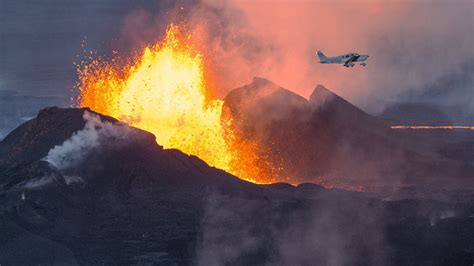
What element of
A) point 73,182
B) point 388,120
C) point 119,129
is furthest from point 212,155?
point 388,120

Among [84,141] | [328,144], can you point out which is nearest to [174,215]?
[84,141]

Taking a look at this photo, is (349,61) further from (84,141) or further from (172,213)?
(172,213)

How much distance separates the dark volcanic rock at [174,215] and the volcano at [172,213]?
96 millimetres

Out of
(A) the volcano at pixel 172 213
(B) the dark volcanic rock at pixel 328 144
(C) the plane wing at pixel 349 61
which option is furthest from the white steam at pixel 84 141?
(C) the plane wing at pixel 349 61

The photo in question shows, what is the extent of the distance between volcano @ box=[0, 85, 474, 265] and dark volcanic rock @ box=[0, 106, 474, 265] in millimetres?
96

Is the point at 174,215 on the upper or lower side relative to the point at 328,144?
lower

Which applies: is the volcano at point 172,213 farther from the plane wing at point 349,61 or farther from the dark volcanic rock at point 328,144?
the plane wing at point 349,61

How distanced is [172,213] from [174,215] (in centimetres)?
26

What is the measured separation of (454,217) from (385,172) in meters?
18.7

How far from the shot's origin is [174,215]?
298ft

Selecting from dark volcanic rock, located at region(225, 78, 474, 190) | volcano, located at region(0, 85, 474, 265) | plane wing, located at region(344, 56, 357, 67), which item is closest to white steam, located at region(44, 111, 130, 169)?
volcano, located at region(0, 85, 474, 265)

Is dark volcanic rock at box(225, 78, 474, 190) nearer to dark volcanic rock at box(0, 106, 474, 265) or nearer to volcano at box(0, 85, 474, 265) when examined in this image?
volcano at box(0, 85, 474, 265)

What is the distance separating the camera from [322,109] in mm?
121312

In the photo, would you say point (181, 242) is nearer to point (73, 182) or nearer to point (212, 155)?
point (73, 182)
